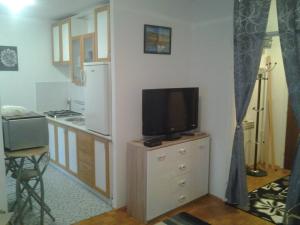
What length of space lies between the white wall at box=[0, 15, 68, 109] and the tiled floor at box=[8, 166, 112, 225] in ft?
4.51

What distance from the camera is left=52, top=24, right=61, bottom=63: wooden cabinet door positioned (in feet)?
14.2

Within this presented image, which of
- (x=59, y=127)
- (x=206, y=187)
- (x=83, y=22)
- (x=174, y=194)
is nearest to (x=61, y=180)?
(x=59, y=127)

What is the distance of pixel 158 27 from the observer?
3.13 m

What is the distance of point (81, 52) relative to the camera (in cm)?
370

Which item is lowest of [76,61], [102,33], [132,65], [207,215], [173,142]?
[207,215]

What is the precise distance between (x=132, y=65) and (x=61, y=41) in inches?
72.7

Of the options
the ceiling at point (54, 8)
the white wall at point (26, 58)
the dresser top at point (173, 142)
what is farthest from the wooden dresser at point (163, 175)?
the white wall at point (26, 58)

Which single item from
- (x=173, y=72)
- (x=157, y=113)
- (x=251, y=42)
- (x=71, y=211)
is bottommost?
(x=71, y=211)

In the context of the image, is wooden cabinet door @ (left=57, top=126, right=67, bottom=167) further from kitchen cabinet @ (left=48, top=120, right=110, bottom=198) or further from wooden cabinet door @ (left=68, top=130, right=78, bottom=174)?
wooden cabinet door @ (left=68, top=130, right=78, bottom=174)

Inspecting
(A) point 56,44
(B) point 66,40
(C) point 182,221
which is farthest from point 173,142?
(A) point 56,44

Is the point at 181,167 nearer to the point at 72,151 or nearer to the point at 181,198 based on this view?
the point at 181,198

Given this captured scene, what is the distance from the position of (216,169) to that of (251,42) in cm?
156

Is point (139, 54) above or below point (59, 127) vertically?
above

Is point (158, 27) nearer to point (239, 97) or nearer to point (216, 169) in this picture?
point (239, 97)
